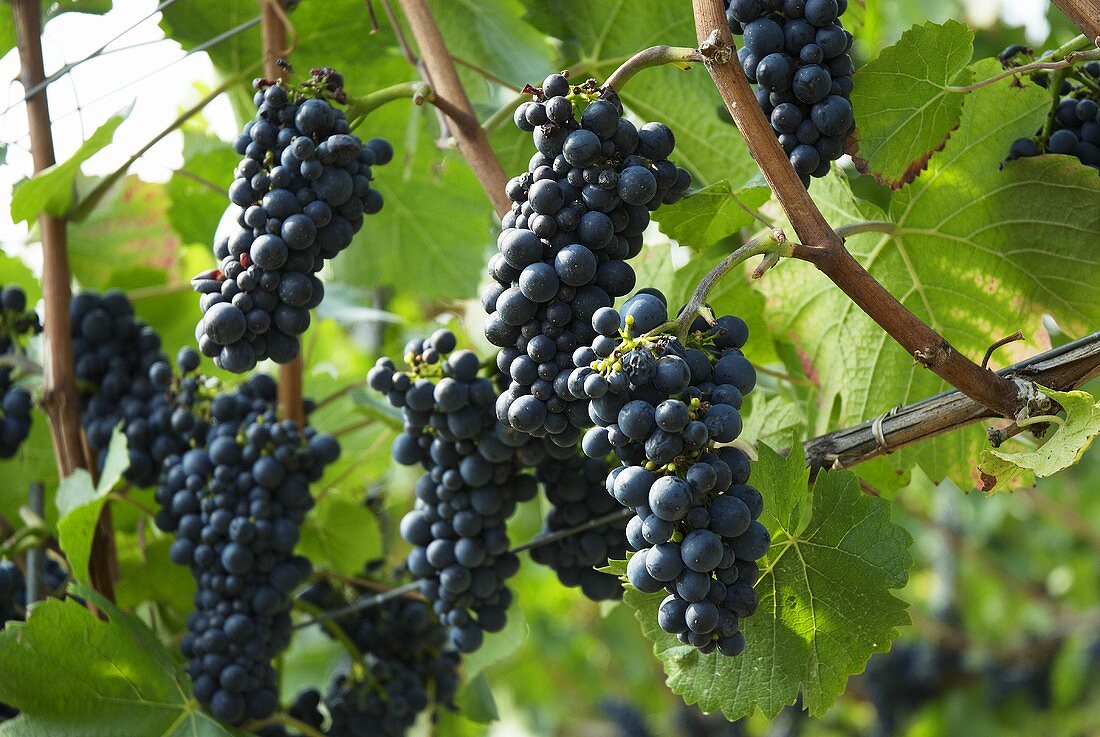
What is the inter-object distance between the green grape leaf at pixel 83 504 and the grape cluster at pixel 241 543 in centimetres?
8

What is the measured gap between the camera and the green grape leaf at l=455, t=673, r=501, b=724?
178cm

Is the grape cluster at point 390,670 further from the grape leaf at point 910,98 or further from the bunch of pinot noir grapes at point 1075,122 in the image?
the bunch of pinot noir grapes at point 1075,122

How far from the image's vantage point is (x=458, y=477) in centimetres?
130

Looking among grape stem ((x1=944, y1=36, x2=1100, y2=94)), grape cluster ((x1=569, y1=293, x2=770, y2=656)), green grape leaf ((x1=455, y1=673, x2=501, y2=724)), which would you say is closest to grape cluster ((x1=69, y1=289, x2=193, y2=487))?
green grape leaf ((x1=455, y1=673, x2=501, y2=724))

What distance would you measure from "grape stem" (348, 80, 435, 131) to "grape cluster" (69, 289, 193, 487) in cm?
52

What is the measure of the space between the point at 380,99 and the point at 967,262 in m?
0.78

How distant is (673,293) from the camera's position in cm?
158

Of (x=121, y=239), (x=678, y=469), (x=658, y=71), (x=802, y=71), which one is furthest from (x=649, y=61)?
(x=121, y=239)

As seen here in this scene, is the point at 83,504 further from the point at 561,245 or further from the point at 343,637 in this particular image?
the point at 561,245

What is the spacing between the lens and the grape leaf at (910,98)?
115 cm

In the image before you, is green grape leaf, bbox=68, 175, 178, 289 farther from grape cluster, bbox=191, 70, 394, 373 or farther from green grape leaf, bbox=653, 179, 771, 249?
green grape leaf, bbox=653, 179, 771, 249

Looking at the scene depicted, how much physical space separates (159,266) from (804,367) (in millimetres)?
1373

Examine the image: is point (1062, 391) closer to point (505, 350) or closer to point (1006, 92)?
point (1006, 92)

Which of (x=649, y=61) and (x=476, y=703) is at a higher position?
(x=649, y=61)
